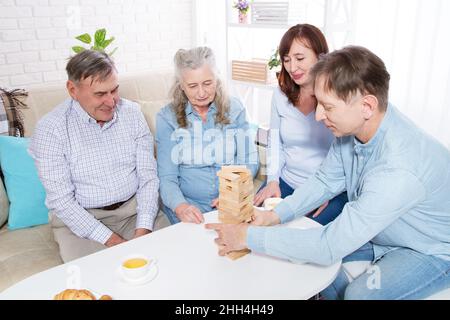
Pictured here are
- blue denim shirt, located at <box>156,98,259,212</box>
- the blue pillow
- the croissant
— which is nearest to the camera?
the croissant

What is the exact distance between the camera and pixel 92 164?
1.84 m

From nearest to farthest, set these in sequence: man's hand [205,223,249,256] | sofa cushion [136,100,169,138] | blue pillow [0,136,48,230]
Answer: man's hand [205,223,249,256]
blue pillow [0,136,48,230]
sofa cushion [136,100,169,138]

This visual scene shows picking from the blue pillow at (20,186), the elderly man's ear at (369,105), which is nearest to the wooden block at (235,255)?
the elderly man's ear at (369,105)

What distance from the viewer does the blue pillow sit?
2090mm

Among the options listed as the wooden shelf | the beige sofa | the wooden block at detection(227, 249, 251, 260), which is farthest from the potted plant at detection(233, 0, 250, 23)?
the wooden block at detection(227, 249, 251, 260)

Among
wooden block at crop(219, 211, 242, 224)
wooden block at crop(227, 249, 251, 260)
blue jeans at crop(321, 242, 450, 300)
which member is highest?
wooden block at crop(219, 211, 242, 224)

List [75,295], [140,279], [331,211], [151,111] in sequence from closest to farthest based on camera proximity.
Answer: [75,295] < [140,279] < [331,211] < [151,111]

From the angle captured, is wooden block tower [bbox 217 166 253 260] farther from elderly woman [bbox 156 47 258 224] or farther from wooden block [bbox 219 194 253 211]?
elderly woman [bbox 156 47 258 224]

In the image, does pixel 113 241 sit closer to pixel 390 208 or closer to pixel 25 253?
pixel 25 253

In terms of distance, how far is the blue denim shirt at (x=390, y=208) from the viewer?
121 centimetres

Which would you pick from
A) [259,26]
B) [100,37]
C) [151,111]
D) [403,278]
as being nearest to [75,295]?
[403,278]

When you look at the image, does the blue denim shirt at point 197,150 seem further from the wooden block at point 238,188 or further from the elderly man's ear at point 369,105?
the elderly man's ear at point 369,105

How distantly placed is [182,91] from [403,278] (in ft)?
3.92
